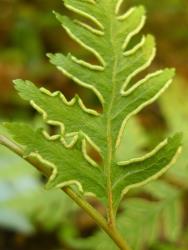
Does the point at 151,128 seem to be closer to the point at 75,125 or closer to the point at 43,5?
the point at 43,5

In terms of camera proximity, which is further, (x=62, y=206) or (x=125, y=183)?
(x=62, y=206)

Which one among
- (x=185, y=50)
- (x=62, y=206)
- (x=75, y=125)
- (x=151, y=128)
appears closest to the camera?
(x=75, y=125)

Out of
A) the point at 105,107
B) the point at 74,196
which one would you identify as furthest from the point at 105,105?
the point at 74,196

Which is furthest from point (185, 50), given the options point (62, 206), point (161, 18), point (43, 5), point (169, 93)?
point (62, 206)

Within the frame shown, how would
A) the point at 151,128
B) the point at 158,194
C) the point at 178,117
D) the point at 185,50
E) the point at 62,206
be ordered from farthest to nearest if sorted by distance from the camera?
the point at 185,50
the point at 151,128
the point at 178,117
the point at 62,206
the point at 158,194

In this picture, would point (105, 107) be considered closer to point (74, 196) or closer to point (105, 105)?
point (105, 105)
